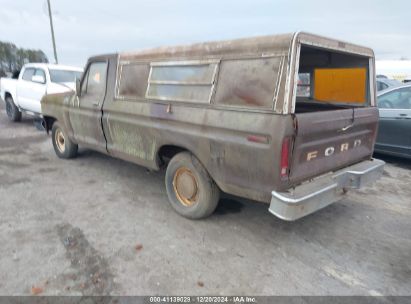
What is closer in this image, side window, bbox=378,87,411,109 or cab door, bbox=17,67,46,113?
side window, bbox=378,87,411,109

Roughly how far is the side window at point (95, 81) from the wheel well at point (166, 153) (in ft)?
4.88

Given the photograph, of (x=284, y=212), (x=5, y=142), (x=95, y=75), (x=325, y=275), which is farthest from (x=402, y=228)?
(x=5, y=142)

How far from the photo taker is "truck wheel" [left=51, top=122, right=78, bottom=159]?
6328 millimetres

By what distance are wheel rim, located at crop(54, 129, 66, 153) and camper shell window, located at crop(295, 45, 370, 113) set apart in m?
4.54

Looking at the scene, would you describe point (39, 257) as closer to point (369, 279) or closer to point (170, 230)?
point (170, 230)

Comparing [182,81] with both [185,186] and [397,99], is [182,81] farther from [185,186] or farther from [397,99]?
[397,99]

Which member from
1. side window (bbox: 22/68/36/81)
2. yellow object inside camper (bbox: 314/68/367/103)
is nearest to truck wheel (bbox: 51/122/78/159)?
side window (bbox: 22/68/36/81)

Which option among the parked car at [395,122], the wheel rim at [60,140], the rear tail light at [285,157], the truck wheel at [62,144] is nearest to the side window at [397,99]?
the parked car at [395,122]

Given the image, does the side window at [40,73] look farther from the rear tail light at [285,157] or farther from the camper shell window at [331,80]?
the rear tail light at [285,157]

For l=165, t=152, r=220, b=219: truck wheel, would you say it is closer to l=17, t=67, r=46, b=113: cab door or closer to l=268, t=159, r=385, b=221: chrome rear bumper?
l=268, t=159, r=385, b=221: chrome rear bumper

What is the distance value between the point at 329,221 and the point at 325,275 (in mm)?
1140

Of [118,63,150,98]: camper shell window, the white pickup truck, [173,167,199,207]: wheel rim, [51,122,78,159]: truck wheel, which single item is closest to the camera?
[173,167,199,207]: wheel rim

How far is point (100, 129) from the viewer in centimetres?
509

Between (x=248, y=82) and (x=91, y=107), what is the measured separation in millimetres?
3002
